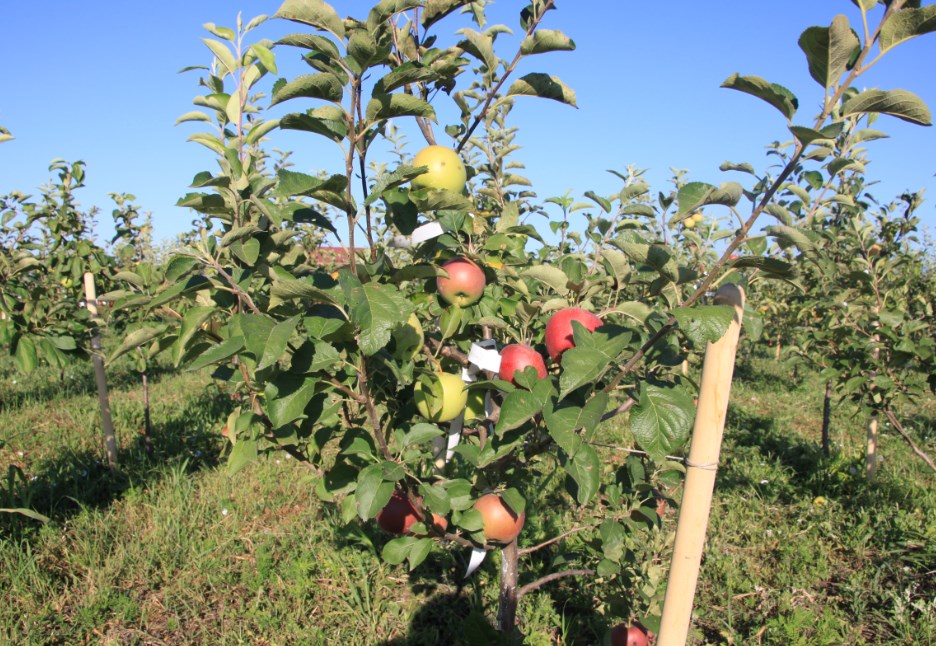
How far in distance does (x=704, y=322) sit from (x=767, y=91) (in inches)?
14.8

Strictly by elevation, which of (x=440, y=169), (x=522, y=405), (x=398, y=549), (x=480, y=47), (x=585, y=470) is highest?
(x=480, y=47)

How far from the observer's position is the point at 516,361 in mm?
1350

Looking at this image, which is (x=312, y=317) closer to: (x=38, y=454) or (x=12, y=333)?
(x=12, y=333)

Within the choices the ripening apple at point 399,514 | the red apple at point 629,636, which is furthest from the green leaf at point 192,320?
the red apple at point 629,636

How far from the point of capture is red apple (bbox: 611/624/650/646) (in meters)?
1.86

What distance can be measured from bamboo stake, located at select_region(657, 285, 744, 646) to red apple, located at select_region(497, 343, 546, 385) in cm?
36

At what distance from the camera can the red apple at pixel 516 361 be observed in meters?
1.35

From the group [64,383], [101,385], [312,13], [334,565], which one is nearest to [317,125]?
[312,13]

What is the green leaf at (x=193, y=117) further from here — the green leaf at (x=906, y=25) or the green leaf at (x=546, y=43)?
the green leaf at (x=906, y=25)

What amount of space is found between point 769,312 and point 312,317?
878 cm

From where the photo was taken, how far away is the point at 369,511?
1162mm

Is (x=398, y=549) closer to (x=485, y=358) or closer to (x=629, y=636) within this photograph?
(x=485, y=358)

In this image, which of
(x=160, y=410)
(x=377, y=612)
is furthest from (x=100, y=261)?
(x=377, y=612)

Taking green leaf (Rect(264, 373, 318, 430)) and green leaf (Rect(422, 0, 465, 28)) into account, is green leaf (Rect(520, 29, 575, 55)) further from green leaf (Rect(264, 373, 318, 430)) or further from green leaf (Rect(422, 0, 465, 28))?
green leaf (Rect(264, 373, 318, 430))
